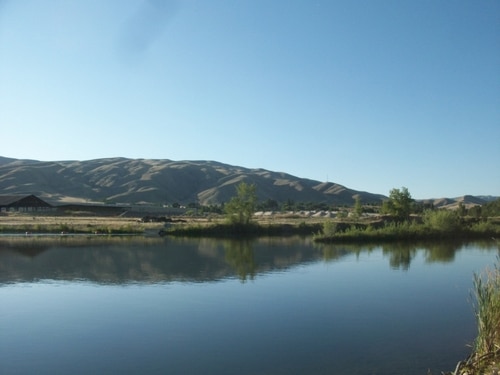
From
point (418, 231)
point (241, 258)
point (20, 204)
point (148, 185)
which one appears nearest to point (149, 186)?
point (148, 185)

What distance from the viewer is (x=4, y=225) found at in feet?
176

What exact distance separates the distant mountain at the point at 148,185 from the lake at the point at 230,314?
382 feet

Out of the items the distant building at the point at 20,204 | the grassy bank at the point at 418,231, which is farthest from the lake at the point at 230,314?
the distant building at the point at 20,204

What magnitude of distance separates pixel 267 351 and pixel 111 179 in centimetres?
16799

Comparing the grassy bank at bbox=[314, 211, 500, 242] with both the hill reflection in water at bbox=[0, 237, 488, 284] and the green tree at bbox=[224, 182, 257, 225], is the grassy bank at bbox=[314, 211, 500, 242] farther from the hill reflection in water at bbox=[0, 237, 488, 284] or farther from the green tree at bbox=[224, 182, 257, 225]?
the green tree at bbox=[224, 182, 257, 225]

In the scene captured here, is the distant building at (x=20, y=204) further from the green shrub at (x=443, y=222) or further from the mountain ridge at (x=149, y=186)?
the green shrub at (x=443, y=222)

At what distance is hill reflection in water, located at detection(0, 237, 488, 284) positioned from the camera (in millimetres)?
25031

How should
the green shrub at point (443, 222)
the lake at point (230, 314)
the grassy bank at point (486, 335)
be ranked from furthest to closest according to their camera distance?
the green shrub at point (443, 222) → the lake at point (230, 314) → the grassy bank at point (486, 335)

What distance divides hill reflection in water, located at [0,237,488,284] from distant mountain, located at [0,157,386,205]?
101767 millimetres

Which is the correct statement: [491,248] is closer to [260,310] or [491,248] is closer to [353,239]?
[353,239]

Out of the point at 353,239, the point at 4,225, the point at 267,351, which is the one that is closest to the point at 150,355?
the point at 267,351

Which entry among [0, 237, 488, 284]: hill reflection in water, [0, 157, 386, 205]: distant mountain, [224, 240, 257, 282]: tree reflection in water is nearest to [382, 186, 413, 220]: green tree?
[0, 237, 488, 284]: hill reflection in water

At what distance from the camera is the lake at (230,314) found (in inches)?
466

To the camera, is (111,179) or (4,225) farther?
(111,179)
